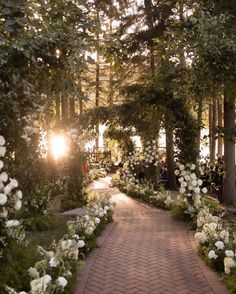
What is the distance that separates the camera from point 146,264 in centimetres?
820

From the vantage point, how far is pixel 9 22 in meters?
4.63

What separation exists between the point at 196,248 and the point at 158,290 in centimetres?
275

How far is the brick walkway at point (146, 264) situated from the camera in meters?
7.00

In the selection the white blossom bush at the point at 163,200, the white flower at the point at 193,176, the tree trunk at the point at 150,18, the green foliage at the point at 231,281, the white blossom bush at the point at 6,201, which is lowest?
the white blossom bush at the point at 163,200

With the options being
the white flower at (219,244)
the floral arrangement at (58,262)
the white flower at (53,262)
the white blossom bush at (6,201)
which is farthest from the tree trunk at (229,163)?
the white blossom bush at (6,201)

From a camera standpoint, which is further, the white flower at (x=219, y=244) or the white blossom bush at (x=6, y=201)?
the white flower at (x=219, y=244)

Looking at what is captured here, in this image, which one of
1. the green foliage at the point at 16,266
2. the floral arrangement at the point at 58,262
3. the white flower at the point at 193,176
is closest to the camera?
the floral arrangement at the point at 58,262

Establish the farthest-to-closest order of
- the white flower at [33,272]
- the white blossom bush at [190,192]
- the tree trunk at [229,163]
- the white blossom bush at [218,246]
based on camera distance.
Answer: the tree trunk at [229,163] → the white blossom bush at [190,192] → the white blossom bush at [218,246] → the white flower at [33,272]

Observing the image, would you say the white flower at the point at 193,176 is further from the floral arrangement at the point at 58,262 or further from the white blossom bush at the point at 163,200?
the floral arrangement at the point at 58,262

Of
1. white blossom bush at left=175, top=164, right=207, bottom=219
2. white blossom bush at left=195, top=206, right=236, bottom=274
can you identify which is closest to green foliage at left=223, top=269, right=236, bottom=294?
white blossom bush at left=195, top=206, right=236, bottom=274

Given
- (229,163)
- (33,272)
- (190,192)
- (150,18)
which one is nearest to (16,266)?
(33,272)

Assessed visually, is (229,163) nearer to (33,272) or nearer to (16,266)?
(16,266)

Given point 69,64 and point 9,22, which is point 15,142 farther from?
point 9,22

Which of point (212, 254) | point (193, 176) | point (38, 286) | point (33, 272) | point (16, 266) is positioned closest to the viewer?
point (38, 286)
